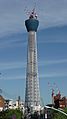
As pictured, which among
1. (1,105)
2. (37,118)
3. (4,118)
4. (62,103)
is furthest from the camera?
(1,105)

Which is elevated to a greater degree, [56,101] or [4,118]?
[56,101]

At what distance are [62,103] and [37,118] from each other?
760 inches

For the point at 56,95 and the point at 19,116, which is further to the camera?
the point at 56,95

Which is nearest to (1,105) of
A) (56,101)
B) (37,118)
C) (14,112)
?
(37,118)

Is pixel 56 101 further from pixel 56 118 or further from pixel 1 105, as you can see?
pixel 56 118

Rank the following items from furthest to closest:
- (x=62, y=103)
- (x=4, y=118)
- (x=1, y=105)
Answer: (x=1, y=105), (x=62, y=103), (x=4, y=118)

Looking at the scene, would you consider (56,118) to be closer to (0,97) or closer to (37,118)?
(37,118)

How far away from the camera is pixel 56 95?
177250mm

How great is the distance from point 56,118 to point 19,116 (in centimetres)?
3166

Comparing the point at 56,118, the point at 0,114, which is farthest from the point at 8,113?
the point at 56,118

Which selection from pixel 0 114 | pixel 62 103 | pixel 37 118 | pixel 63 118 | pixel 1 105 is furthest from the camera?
pixel 1 105

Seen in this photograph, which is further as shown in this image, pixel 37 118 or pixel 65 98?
pixel 37 118

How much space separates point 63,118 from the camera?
3649 inches

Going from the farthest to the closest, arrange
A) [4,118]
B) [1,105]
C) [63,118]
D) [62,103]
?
[1,105]
[62,103]
[4,118]
[63,118]
